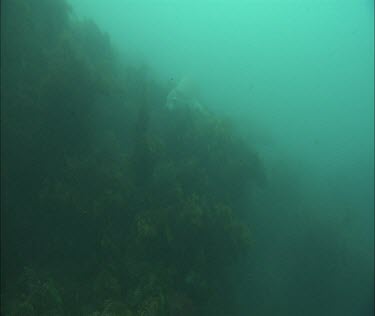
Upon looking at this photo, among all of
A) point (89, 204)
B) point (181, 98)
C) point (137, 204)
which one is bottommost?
point (89, 204)

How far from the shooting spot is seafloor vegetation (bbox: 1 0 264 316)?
1016 centimetres

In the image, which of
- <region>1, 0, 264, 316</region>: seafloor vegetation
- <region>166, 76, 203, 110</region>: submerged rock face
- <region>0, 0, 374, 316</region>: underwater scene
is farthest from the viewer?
<region>166, 76, 203, 110</region>: submerged rock face

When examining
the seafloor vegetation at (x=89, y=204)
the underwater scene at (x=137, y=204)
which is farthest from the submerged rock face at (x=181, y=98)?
the seafloor vegetation at (x=89, y=204)

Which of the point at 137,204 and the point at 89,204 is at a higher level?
the point at 137,204

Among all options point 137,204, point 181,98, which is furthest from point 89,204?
point 181,98

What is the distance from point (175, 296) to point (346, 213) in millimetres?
17665

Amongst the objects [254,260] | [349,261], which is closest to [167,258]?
[254,260]

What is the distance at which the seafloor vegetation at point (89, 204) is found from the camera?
10156mm

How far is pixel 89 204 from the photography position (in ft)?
37.2

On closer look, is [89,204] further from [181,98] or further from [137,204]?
[181,98]

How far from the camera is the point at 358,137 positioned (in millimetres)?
39062

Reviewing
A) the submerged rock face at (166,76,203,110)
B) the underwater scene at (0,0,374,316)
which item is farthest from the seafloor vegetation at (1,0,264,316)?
the submerged rock face at (166,76,203,110)

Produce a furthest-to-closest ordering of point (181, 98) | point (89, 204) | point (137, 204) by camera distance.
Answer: point (181, 98) → point (137, 204) → point (89, 204)

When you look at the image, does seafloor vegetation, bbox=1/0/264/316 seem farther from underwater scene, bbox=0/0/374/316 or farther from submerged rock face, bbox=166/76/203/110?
submerged rock face, bbox=166/76/203/110
